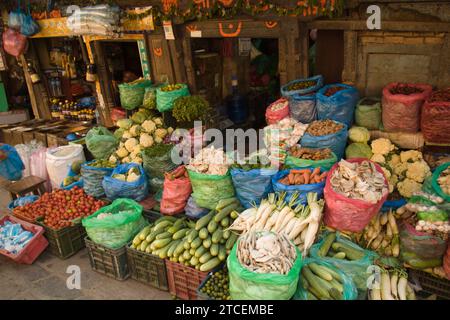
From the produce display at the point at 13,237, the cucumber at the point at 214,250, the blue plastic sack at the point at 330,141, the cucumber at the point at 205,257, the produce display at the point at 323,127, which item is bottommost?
the produce display at the point at 13,237

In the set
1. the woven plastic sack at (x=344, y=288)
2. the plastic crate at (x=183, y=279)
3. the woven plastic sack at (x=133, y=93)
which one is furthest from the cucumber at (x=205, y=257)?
the woven plastic sack at (x=133, y=93)

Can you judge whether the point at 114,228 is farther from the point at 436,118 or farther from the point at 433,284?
the point at 436,118

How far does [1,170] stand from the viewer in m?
7.62

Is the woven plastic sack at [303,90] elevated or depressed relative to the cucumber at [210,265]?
elevated

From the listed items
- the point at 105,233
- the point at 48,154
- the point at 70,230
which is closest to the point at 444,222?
the point at 105,233

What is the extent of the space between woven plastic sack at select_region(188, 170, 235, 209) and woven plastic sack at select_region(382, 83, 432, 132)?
2.58m

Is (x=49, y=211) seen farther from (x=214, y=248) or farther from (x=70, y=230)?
(x=214, y=248)

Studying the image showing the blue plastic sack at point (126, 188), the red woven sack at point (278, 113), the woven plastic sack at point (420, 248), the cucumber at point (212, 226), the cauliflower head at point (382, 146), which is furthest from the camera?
the red woven sack at point (278, 113)

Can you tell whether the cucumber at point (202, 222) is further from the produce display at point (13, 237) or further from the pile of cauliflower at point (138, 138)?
the produce display at point (13, 237)

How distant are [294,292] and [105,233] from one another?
2672mm

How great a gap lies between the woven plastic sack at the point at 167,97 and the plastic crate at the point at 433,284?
525 cm

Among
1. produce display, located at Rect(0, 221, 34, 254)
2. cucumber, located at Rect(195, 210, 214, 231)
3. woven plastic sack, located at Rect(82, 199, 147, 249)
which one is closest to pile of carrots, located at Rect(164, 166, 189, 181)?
woven plastic sack, located at Rect(82, 199, 147, 249)

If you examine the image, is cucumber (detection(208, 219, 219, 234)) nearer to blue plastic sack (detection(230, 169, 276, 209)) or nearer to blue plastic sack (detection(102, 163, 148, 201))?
blue plastic sack (detection(230, 169, 276, 209))

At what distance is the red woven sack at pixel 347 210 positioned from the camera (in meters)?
4.49
